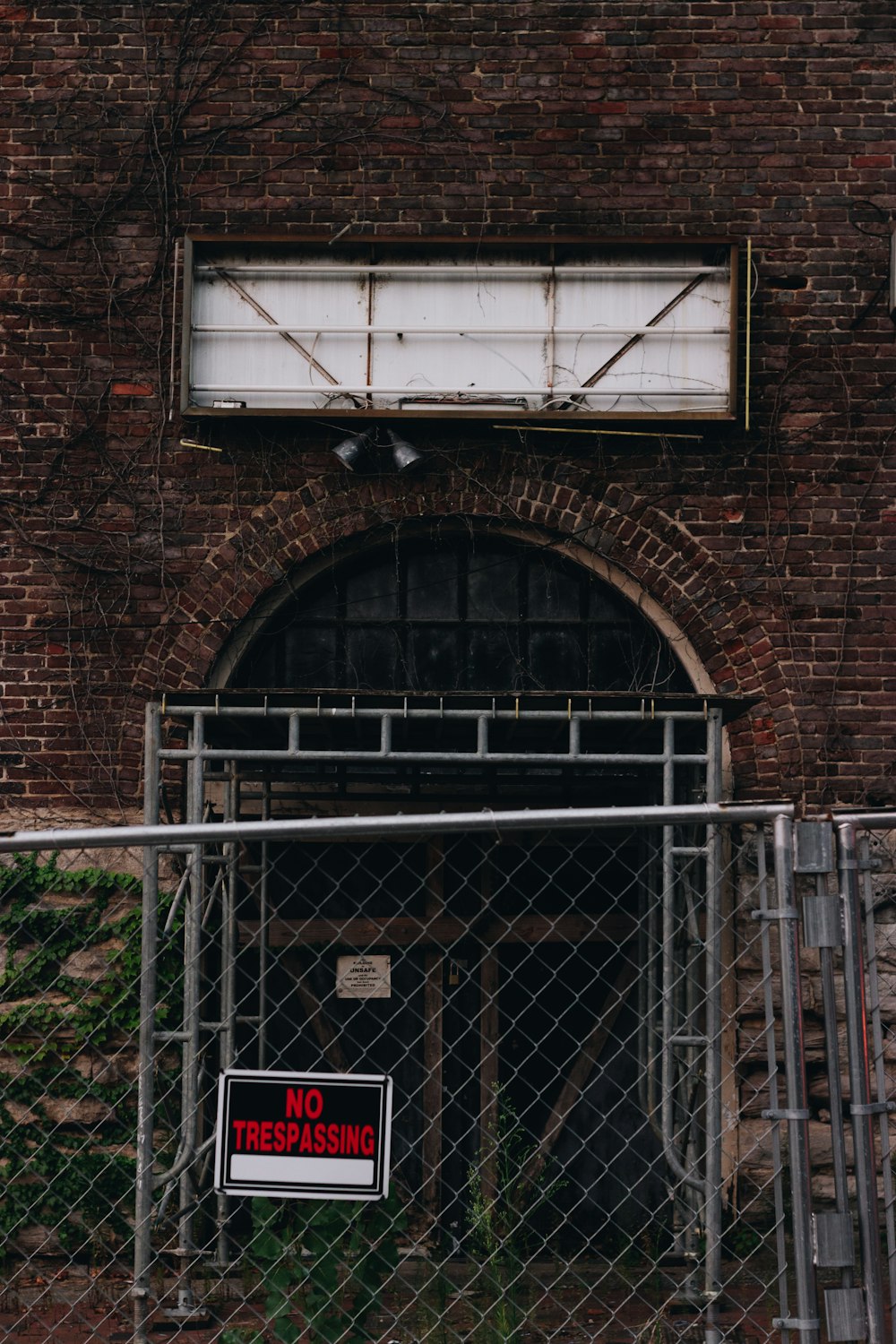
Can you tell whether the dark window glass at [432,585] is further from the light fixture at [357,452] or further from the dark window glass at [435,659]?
the light fixture at [357,452]

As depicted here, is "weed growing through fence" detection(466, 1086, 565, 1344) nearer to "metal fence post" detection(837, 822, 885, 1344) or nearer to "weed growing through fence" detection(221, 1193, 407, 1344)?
"weed growing through fence" detection(221, 1193, 407, 1344)

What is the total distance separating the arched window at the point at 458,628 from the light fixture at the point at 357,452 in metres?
0.51

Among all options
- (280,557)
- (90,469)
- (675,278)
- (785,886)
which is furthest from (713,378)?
A: (785,886)

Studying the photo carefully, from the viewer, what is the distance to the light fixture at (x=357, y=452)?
7.63 meters

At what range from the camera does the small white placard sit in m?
7.79

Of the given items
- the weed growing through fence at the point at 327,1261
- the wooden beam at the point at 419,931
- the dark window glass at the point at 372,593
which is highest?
the dark window glass at the point at 372,593

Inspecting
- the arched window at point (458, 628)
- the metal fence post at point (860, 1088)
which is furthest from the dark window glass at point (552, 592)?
the metal fence post at point (860, 1088)

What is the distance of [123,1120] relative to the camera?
287 inches

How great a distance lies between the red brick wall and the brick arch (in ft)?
0.05

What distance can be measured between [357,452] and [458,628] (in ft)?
3.87

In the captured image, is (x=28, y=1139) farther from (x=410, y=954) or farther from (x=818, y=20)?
(x=818, y=20)

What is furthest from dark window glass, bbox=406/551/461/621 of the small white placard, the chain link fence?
the small white placard

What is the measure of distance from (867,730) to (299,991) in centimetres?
359

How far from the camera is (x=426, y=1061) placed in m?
7.84
